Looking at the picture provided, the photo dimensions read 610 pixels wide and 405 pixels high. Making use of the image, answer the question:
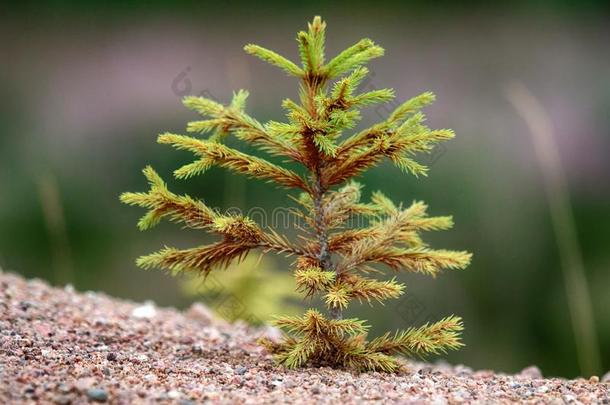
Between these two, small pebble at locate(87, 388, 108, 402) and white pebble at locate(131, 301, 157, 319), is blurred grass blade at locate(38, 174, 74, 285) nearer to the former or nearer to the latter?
white pebble at locate(131, 301, 157, 319)

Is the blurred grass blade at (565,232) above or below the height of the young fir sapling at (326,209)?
above

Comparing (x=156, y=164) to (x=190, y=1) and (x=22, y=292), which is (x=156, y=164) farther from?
(x=22, y=292)

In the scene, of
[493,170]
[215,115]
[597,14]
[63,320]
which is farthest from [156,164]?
[597,14]

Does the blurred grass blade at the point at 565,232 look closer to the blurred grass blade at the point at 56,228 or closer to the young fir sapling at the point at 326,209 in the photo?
the young fir sapling at the point at 326,209

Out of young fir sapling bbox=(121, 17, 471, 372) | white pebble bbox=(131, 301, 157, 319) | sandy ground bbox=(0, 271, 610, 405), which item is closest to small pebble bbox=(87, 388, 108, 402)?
sandy ground bbox=(0, 271, 610, 405)

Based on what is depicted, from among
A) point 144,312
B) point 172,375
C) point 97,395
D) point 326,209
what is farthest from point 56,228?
point 97,395

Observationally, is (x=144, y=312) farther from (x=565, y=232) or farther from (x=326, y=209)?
(x=565, y=232)

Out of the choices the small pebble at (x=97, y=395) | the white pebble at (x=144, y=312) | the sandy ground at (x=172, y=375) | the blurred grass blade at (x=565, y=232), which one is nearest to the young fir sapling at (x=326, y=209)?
the sandy ground at (x=172, y=375)
